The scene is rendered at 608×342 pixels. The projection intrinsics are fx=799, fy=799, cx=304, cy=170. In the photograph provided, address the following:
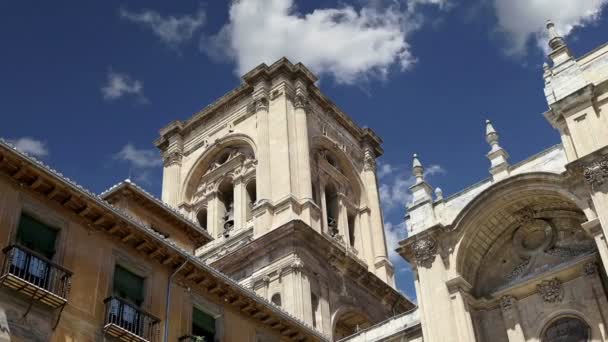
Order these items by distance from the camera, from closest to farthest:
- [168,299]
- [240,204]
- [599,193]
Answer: [168,299] < [599,193] < [240,204]

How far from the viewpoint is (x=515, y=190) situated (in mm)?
27922

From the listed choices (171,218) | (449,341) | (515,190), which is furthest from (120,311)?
(515,190)

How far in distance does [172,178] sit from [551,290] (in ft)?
88.9

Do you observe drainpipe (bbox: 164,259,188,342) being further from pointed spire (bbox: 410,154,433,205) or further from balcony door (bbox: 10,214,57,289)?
pointed spire (bbox: 410,154,433,205)

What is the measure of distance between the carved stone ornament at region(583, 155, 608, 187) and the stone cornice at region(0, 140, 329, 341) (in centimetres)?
1093

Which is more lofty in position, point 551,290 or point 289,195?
point 289,195

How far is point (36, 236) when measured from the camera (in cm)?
2125

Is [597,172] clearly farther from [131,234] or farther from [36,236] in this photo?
[36,236]

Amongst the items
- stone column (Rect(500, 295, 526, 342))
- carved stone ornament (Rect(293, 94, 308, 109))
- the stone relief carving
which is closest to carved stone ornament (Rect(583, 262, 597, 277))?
the stone relief carving

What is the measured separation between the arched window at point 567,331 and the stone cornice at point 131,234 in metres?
8.31

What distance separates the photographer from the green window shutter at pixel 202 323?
24.9 m

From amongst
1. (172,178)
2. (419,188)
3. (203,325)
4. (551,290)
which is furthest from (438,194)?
(172,178)

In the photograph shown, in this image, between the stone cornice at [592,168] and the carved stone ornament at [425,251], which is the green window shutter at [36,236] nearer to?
the carved stone ornament at [425,251]

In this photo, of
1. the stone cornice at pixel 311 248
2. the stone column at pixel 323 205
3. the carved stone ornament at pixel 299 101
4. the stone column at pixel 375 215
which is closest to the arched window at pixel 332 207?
the stone column at pixel 323 205
